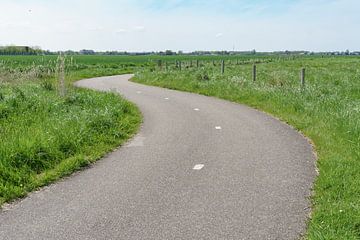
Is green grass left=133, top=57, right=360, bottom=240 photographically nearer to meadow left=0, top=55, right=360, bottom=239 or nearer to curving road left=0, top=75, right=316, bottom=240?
meadow left=0, top=55, right=360, bottom=239

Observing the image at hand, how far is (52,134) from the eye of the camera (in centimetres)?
767

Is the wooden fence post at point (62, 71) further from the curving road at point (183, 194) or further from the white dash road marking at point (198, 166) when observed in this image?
the white dash road marking at point (198, 166)

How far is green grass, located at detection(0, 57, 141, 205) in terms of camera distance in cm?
604

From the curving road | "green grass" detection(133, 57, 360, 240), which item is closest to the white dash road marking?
the curving road

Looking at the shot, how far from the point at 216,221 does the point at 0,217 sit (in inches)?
103

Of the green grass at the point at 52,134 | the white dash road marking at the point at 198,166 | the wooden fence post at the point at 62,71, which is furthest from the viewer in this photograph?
the wooden fence post at the point at 62,71

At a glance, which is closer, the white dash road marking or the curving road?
the curving road

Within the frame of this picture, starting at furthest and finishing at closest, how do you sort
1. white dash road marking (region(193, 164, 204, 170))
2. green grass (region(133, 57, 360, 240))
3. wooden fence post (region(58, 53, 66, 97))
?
1. wooden fence post (region(58, 53, 66, 97))
2. white dash road marking (region(193, 164, 204, 170))
3. green grass (region(133, 57, 360, 240))

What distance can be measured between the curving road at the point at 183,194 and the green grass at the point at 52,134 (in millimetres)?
367

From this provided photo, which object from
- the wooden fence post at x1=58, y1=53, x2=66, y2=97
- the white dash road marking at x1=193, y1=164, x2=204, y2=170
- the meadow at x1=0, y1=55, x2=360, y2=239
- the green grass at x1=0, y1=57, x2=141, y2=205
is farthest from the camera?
the wooden fence post at x1=58, y1=53, x2=66, y2=97

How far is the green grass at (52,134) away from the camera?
6038mm

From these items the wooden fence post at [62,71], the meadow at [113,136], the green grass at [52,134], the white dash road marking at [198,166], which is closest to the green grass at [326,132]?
the meadow at [113,136]

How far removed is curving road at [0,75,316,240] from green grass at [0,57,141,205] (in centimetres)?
37

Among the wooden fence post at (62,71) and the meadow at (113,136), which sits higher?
the wooden fence post at (62,71)
